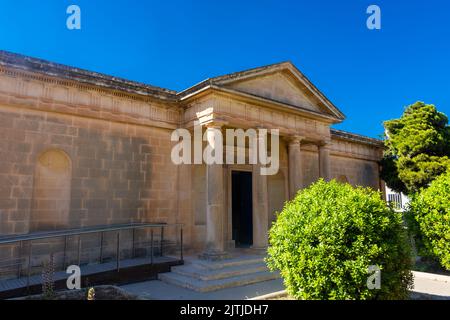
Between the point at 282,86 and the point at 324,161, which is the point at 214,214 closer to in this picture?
the point at 282,86

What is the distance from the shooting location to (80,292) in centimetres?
565

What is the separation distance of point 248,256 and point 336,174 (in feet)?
24.5

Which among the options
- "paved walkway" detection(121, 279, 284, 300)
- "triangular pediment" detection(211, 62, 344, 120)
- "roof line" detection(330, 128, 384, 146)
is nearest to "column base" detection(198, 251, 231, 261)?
"paved walkway" detection(121, 279, 284, 300)

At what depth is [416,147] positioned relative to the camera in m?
13.7

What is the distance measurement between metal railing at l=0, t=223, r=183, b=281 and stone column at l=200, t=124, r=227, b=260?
74 centimetres

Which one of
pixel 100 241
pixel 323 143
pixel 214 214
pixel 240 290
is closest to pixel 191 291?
pixel 240 290

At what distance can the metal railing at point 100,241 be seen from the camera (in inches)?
259

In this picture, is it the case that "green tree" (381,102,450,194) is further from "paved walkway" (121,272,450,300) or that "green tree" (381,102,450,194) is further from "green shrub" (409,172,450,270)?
"paved walkway" (121,272,450,300)

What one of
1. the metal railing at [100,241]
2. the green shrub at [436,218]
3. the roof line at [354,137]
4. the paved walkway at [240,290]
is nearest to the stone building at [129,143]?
the metal railing at [100,241]

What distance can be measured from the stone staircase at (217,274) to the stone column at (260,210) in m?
0.83

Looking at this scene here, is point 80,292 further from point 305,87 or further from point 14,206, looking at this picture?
point 305,87

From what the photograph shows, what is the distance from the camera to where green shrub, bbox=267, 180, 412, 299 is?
4531 mm

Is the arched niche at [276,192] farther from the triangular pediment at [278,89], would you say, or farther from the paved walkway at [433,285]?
the paved walkway at [433,285]
